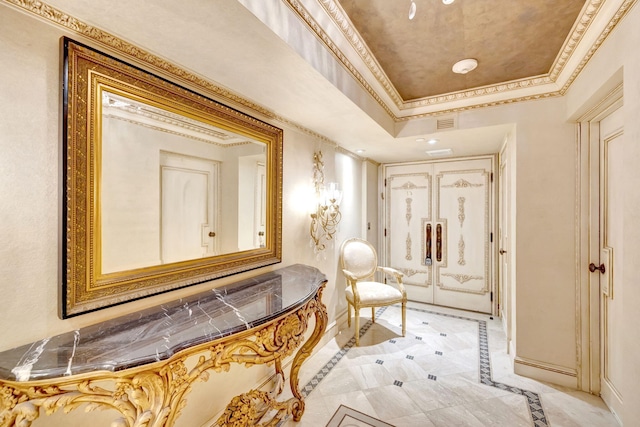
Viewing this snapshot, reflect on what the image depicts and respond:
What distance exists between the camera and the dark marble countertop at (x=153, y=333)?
854 mm

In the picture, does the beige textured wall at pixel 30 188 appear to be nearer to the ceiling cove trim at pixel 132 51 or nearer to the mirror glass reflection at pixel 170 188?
the ceiling cove trim at pixel 132 51

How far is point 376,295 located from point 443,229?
1.72 m

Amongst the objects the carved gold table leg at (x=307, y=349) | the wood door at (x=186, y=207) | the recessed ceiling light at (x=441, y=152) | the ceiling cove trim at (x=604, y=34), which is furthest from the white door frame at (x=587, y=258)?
the wood door at (x=186, y=207)

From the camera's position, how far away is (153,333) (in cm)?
109

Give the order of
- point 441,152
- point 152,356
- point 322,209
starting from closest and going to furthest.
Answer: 1. point 152,356
2. point 322,209
3. point 441,152

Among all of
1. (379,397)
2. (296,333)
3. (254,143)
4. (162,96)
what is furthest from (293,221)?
(379,397)

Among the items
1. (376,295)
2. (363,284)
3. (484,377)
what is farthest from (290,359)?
(484,377)

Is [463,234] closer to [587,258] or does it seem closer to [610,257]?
[587,258]

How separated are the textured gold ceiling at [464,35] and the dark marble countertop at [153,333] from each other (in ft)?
5.43

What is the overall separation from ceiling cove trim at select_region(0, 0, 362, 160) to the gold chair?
1.90 metres

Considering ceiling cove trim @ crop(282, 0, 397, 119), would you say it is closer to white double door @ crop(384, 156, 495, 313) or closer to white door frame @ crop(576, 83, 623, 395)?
white door frame @ crop(576, 83, 623, 395)

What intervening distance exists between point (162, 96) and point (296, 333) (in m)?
1.46

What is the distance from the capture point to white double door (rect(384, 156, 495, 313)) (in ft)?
12.3

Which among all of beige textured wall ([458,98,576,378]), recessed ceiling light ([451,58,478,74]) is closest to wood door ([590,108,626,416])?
beige textured wall ([458,98,576,378])
